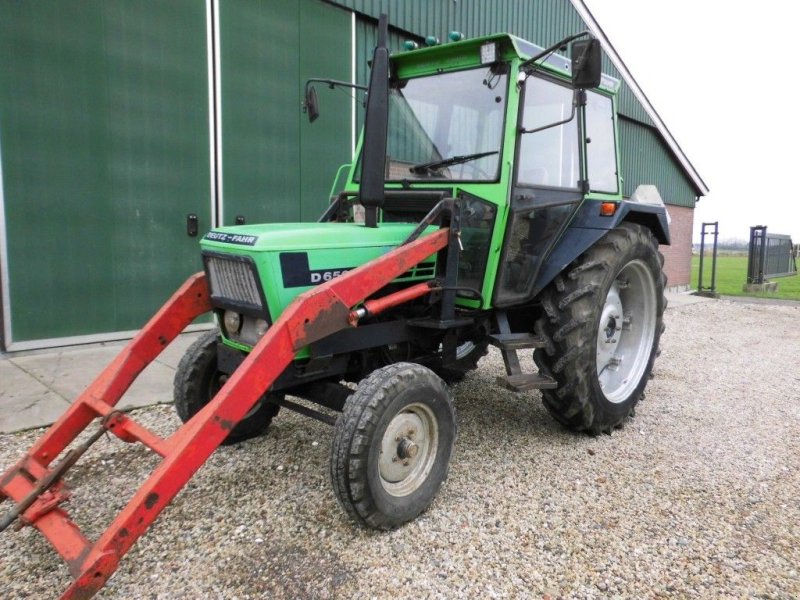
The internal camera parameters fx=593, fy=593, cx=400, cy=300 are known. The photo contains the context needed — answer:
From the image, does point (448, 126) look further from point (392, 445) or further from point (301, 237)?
point (392, 445)

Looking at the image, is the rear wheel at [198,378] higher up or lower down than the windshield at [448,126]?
lower down

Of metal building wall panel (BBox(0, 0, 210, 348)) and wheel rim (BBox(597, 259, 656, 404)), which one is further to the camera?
metal building wall panel (BBox(0, 0, 210, 348))

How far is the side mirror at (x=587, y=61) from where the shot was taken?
287 cm

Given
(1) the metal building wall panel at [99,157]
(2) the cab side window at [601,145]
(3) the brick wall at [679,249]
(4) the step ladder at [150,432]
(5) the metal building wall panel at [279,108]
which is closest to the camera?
(4) the step ladder at [150,432]

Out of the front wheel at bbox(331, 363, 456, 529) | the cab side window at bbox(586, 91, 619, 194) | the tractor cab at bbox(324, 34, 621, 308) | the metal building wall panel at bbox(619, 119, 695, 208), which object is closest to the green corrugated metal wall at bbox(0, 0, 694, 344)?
the tractor cab at bbox(324, 34, 621, 308)

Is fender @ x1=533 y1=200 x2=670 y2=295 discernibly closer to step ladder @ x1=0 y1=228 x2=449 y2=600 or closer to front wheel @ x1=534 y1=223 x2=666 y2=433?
front wheel @ x1=534 y1=223 x2=666 y2=433

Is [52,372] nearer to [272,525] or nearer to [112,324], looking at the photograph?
[112,324]

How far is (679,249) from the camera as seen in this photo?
15000 mm

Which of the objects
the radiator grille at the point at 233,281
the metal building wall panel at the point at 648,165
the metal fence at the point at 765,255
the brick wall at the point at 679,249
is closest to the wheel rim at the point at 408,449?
the radiator grille at the point at 233,281

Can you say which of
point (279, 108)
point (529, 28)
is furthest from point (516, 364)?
point (529, 28)

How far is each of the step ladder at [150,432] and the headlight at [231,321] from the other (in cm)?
24

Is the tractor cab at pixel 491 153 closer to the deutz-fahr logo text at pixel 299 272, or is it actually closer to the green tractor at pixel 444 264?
the green tractor at pixel 444 264

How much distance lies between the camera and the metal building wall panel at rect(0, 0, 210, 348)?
5.14m

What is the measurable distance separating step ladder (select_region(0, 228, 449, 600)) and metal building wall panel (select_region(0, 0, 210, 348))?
306 cm
